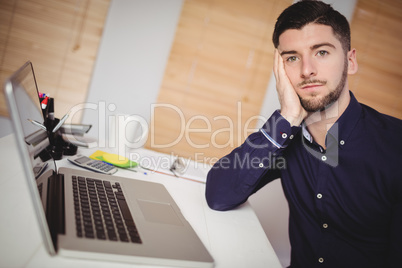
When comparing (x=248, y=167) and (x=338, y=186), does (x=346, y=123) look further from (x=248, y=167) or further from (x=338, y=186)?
(x=248, y=167)

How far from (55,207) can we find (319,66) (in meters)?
1.17

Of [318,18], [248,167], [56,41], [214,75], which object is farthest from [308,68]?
[56,41]

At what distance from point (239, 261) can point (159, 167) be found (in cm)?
68

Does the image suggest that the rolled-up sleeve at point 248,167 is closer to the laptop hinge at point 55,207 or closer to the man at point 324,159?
the man at point 324,159

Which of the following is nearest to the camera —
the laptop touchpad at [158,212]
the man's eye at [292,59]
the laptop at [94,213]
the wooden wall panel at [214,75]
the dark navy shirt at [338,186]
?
the laptop at [94,213]

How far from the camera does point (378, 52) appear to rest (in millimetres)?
2789

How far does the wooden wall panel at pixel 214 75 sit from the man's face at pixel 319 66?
5.17 ft

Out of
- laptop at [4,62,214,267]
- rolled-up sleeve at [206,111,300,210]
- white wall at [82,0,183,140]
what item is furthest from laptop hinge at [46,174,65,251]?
white wall at [82,0,183,140]

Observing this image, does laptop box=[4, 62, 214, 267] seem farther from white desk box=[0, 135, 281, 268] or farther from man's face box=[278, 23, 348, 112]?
man's face box=[278, 23, 348, 112]

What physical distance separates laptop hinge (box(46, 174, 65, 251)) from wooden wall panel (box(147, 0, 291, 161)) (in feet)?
6.69

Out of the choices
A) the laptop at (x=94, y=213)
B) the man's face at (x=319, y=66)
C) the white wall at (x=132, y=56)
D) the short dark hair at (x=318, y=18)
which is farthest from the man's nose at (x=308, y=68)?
the white wall at (x=132, y=56)

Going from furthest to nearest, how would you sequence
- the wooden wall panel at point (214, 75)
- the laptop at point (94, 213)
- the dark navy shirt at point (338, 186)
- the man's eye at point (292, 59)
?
the wooden wall panel at point (214, 75), the man's eye at point (292, 59), the dark navy shirt at point (338, 186), the laptop at point (94, 213)

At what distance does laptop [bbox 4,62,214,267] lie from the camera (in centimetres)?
55

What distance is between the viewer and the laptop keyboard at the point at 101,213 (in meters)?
0.63
